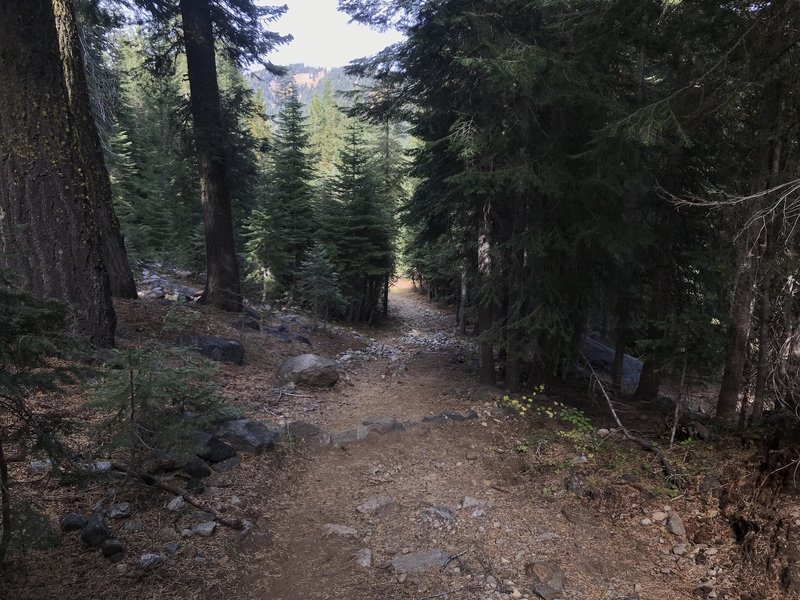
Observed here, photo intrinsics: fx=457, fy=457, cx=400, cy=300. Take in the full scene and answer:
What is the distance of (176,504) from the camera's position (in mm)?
4344

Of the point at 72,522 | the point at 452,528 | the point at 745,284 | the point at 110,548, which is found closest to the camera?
the point at 110,548

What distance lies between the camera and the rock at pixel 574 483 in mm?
5703

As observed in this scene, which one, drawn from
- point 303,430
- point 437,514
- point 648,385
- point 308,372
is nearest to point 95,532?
point 437,514

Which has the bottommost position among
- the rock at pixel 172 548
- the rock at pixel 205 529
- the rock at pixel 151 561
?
the rock at pixel 205 529

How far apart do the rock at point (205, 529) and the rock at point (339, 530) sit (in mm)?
1198

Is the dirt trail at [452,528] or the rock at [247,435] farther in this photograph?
the rock at [247,435]

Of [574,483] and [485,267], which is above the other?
[485,267]

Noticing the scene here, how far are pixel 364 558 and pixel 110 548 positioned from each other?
2190 mm

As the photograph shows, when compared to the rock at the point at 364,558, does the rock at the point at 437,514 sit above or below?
below

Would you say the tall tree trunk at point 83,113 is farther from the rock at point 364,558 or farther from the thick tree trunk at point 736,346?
the thick tree trunk at point 736,346

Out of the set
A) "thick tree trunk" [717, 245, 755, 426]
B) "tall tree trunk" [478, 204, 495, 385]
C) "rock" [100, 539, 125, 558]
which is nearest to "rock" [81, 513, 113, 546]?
"rock" [100, 539, 125, 558]

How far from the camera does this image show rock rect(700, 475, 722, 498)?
5.05 metres

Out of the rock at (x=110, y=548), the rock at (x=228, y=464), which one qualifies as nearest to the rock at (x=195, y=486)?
the rock at (x=228, y=464)

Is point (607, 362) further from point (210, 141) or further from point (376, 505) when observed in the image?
point (210, 141)
